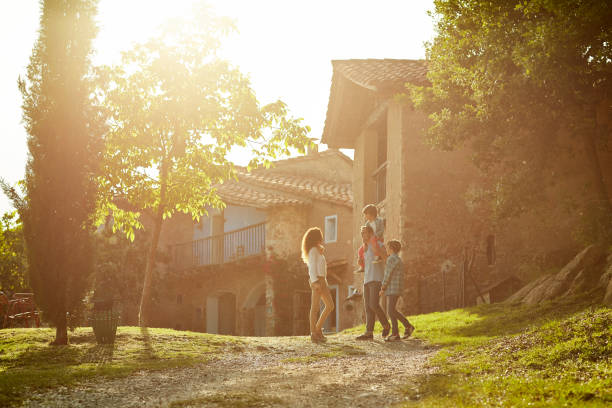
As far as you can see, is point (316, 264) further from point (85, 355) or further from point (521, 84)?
point (521, 84)

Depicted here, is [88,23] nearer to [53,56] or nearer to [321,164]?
[53,56]

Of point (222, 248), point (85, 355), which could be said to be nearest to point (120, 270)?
point (222, 248)

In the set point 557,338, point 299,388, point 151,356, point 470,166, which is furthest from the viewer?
point 470,166

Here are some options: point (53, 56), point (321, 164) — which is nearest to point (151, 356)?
point (53, 56)

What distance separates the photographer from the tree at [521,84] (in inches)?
360

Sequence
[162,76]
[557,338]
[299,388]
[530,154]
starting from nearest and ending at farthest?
[299,388], [557,338], [530,154], [162,76]

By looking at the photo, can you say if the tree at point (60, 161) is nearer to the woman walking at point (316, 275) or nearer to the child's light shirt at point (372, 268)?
the woman walking at point (316, 275)

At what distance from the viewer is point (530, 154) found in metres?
11.0

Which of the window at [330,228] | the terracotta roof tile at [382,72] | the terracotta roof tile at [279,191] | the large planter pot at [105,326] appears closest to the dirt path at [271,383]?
the large planter pot at [105,326]

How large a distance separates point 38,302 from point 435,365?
18.5ft

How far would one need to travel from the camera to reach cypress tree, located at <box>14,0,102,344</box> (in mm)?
8828

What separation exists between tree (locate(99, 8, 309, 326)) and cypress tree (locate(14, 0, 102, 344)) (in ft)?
8.75

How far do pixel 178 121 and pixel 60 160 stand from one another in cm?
348

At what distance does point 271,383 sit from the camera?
5672 mm
